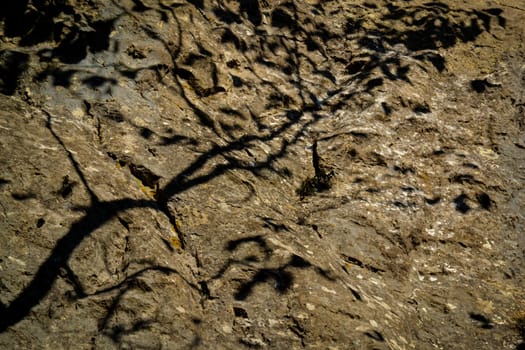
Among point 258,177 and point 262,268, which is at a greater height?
point 258,177

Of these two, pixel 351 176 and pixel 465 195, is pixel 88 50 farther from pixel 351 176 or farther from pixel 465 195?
pixel 465 195

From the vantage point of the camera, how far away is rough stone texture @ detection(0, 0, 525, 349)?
323 cm

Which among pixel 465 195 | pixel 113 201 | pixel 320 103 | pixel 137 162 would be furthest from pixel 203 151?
pixel 465 195

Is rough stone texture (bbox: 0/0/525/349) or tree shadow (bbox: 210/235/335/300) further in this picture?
tree shadow (bbox: 210/235/335/300)

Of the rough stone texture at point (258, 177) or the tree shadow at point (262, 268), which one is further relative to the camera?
the tree shadow at point (262, 268)

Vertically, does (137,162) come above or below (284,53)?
below

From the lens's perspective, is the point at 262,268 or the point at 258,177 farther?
the point at 258,177

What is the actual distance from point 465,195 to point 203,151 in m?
3.59

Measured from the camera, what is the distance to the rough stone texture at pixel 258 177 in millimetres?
3234

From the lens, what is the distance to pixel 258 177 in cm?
500

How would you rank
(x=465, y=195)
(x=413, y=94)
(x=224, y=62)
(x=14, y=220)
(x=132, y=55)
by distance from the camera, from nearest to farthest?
(x=14, y=220), (x=132, y=55), (x=465, y=195), (x=224, y=62), (x=413, y=94)

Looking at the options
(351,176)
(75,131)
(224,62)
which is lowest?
(351,176)

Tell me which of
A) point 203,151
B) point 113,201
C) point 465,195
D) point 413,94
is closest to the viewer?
point 113,201

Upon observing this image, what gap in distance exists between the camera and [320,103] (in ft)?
21.4
